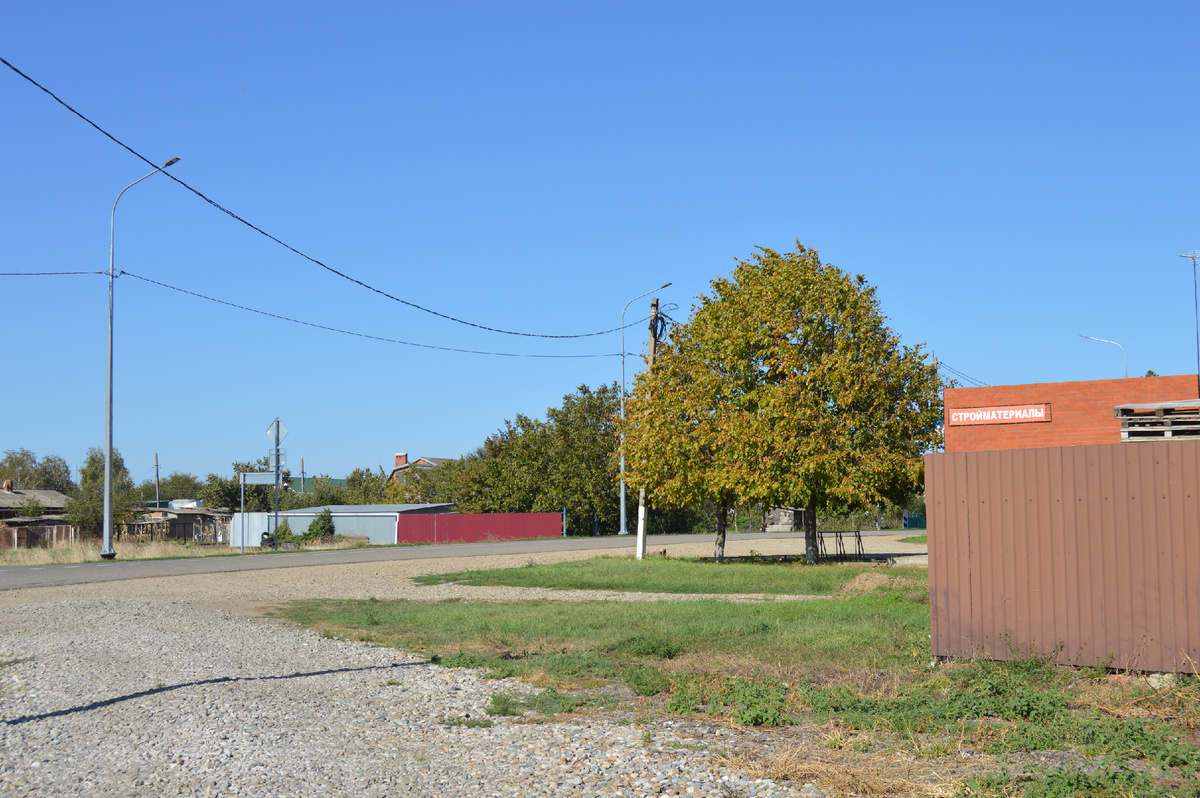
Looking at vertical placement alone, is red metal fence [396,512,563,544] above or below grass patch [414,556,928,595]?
below

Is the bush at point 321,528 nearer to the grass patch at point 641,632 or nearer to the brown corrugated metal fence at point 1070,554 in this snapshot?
the grass patch at point 641,632

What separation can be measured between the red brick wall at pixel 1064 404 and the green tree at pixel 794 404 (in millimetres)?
7320

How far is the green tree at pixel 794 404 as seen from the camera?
83.9 ft

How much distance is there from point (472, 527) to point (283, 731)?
4883 cm

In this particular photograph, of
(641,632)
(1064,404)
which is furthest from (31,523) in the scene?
(1064,404)

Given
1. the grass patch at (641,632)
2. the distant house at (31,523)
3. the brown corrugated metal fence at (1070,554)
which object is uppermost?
the brown corrugated metal fence at (1070,554)

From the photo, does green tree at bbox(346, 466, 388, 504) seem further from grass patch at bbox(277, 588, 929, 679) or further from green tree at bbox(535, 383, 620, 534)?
grass patch at bbox(277, 588, 929, 679)

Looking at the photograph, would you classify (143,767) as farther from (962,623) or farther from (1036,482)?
(1036,482)

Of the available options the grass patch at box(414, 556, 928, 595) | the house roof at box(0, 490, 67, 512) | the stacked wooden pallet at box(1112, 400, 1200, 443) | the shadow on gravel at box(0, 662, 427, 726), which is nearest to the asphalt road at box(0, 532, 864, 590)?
the grass patch at box(414, 556, 928, 595)

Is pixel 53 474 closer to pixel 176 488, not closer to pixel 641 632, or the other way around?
pixel 176 488

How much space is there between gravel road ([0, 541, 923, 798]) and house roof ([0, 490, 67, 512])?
53.2m

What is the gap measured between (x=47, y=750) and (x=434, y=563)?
2428 cm

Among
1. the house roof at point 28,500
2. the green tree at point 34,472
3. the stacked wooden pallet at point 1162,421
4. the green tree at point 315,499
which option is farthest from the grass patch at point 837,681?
the green tree at point 34,472

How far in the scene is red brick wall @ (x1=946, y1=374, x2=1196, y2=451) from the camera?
15.2 m
